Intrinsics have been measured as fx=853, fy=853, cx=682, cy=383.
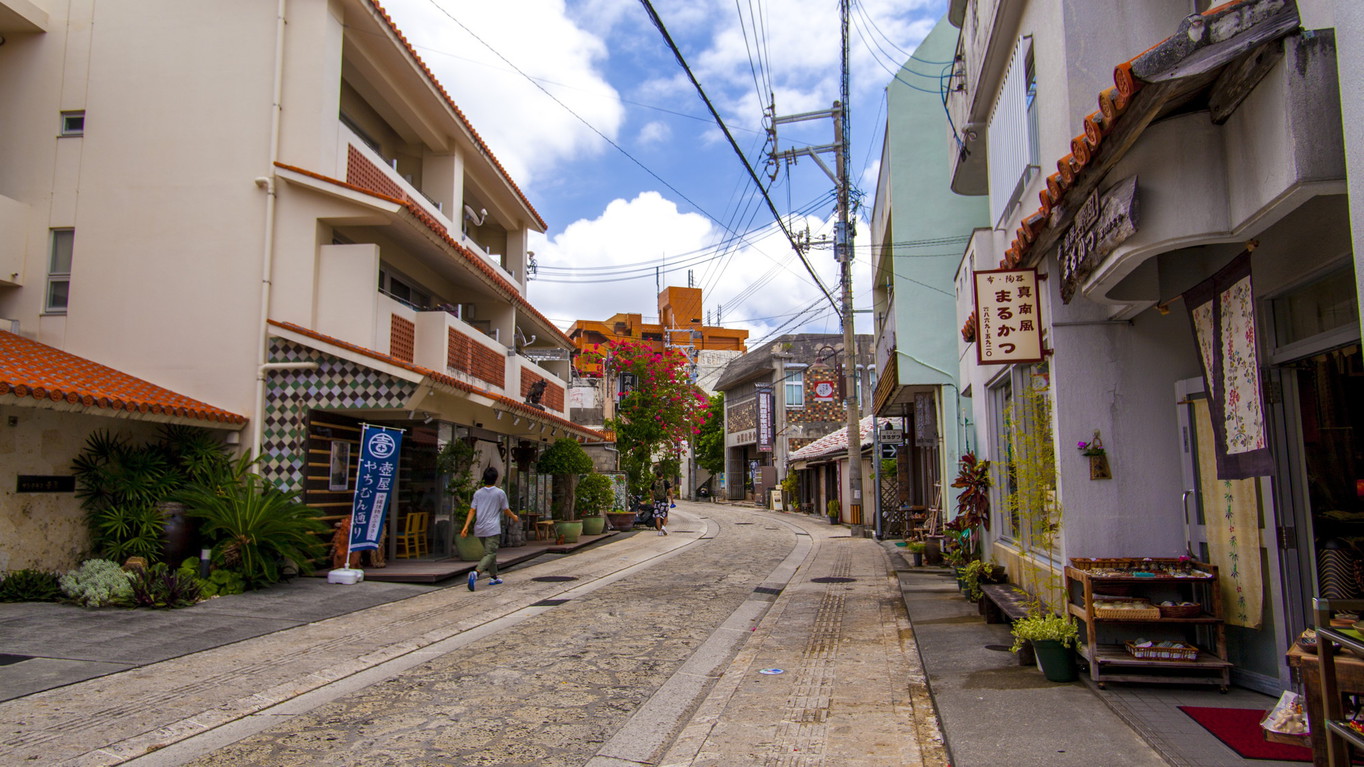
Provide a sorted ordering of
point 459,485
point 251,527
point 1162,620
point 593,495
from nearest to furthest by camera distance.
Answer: point 1162,620
point 251,527
point 459,485
point 593,495

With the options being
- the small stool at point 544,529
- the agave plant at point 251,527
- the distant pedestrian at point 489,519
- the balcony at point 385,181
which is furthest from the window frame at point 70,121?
the small stool at point 544,529

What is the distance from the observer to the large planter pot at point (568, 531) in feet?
62.9

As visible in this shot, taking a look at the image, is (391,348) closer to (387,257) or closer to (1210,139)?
(387,257)

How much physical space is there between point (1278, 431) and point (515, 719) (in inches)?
208

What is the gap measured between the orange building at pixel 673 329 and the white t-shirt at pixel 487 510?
131ft

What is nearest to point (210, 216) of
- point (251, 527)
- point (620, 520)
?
point (251, 527)

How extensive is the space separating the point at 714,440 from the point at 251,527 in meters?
47.8

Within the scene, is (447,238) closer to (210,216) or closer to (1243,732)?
(210,216)

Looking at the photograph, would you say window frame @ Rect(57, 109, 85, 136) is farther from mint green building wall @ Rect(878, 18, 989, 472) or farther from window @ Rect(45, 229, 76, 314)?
mint green building wall @ Rect(878, 18, 989, 472)

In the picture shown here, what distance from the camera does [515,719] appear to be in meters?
5.68

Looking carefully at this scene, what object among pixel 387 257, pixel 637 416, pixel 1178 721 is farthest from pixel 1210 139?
pixel 637 416

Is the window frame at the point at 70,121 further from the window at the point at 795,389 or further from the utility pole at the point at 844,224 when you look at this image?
the window at the point at 795,389

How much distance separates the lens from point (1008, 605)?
8109mm

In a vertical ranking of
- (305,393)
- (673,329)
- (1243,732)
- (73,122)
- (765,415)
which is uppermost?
(673,329)
